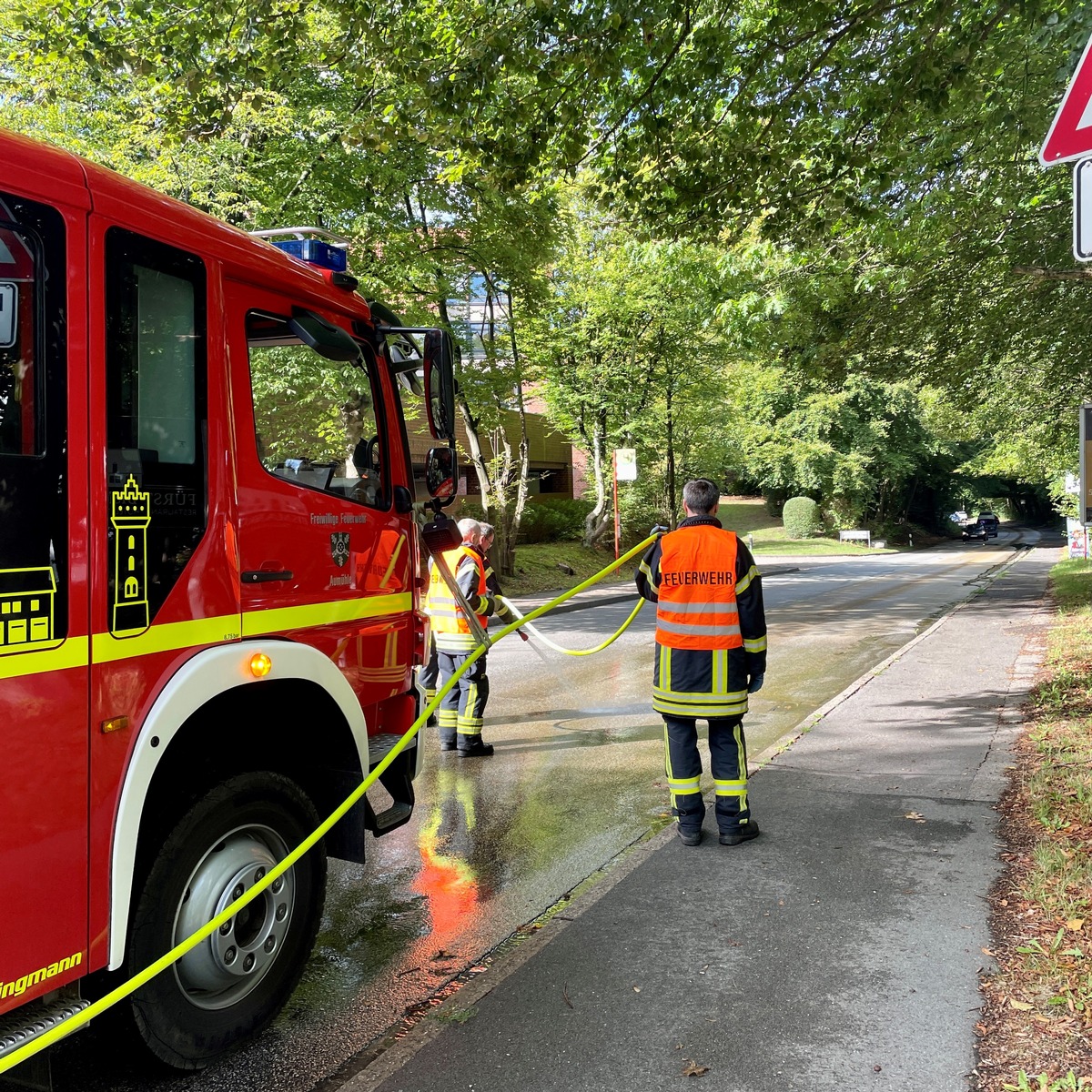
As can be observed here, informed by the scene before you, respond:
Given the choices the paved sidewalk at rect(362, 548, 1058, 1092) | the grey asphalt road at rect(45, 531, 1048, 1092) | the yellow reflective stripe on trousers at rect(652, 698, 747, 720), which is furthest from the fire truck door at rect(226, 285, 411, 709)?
the yellow reflective stripe on trousers at rect(652, 698, 747, 720)

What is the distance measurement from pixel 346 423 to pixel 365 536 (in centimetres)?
59

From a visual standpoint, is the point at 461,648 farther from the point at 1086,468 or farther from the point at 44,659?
the point at 44,659

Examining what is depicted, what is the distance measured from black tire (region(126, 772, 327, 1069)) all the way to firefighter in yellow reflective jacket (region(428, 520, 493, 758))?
11.6 ft

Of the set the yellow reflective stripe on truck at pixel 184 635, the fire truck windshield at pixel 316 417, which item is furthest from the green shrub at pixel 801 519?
the yellow reflective stripe on truck at pixel 184 635

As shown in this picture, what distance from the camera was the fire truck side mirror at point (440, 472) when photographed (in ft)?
13.9

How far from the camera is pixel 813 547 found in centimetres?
4344

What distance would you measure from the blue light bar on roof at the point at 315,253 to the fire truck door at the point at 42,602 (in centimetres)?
139

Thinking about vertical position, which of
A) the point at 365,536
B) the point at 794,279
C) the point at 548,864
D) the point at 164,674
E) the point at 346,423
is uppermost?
the point at 794,279

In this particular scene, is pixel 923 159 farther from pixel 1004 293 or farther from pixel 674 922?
pixel 674 922

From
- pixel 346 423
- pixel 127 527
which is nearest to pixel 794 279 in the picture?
pixel 346 423

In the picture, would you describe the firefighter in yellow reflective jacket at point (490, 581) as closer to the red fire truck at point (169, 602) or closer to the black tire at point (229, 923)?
the red fire truck at point (169, 602)

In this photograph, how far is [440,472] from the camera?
4.29 meters

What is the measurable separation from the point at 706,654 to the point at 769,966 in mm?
1646

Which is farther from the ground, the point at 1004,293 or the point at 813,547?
the point at 1004,293
